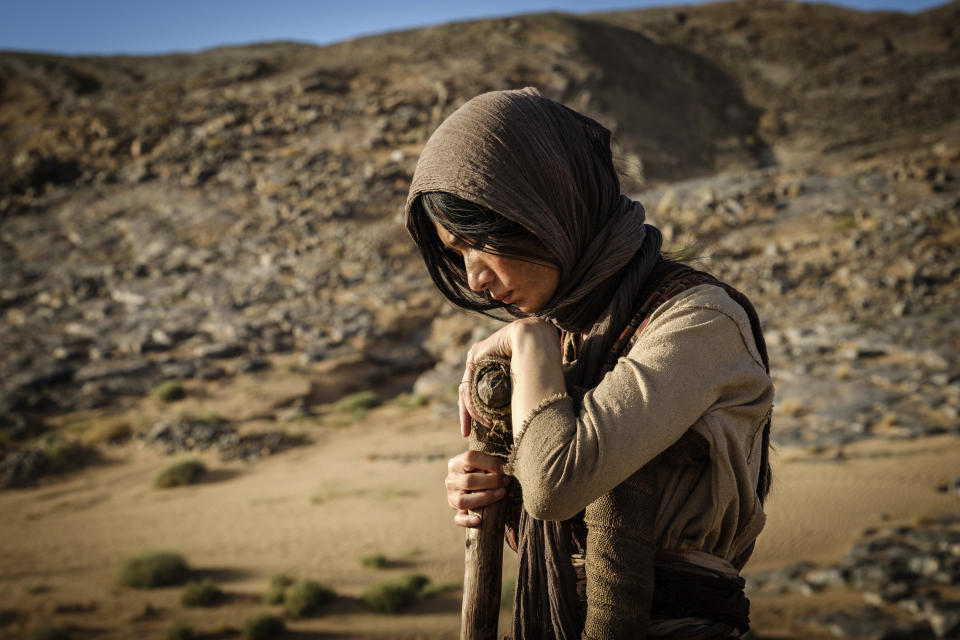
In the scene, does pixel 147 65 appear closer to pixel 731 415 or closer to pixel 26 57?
→ pixel 26 57

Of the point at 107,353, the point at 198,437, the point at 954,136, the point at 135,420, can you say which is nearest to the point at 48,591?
the point at 198,437

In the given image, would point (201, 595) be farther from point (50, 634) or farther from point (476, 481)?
point (476, 481)

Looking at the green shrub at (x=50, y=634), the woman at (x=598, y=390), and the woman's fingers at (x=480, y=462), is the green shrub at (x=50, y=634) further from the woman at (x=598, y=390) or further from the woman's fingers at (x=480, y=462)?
the woman's fingers at (x=480, y=462)

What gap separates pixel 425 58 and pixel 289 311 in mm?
17321

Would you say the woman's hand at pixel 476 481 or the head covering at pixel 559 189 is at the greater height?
the head covering at pixel 559 189

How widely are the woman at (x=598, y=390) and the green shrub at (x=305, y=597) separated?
5.83 metres

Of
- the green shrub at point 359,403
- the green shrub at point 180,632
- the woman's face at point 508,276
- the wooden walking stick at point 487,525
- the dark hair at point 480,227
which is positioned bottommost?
the green shrub at point 180,632

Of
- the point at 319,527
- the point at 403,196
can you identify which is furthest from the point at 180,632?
the point at 403,196

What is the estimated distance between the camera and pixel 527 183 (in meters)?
1.51

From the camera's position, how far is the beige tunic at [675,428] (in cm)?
129

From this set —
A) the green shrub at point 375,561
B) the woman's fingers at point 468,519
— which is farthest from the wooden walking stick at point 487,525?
the green shrub at point 375,561

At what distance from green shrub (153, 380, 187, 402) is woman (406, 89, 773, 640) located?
1474 cm

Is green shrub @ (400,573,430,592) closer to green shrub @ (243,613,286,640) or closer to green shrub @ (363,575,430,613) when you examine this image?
green shrub @ (363,575,430,613)

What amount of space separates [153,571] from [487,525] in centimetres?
745
